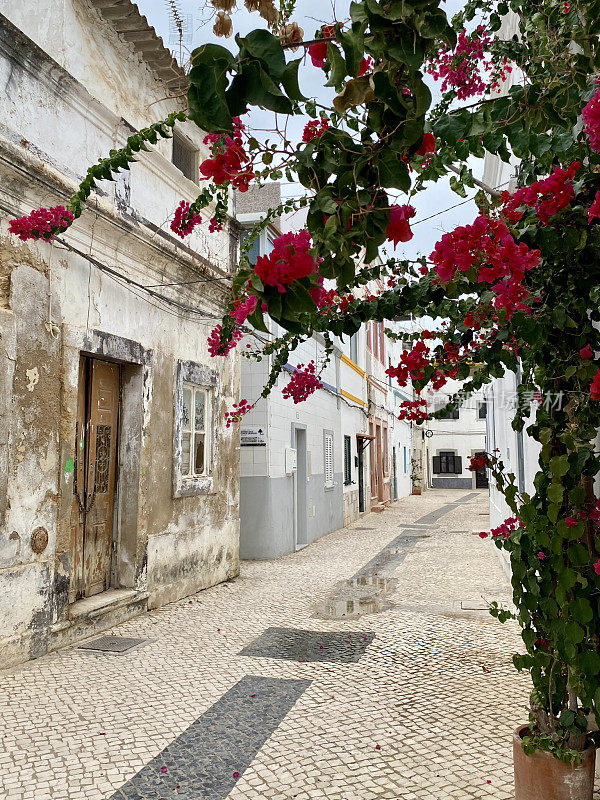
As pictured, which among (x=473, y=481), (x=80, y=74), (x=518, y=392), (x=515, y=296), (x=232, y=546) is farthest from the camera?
(x=473, y=481)

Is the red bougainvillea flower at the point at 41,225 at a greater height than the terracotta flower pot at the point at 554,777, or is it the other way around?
the red bougainvillea flower at the point at 41,225

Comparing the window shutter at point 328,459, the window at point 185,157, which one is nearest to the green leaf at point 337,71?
the window at point 185,157

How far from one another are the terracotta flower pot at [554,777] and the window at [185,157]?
21.3ft

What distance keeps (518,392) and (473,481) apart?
106 feet

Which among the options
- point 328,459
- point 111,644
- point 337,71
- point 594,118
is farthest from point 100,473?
point 328,459


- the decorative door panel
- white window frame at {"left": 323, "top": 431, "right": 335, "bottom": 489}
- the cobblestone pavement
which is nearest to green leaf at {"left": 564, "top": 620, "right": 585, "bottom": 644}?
the cobblestone pavement

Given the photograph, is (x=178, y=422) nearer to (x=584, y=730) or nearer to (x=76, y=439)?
(x=76, y=439)

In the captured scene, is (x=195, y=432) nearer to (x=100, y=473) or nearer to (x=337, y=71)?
(x=100, y=473)

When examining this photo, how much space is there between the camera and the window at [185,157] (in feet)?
23.7

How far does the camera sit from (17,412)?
4566 mm

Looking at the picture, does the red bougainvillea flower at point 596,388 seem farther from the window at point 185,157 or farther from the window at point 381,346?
the window at point 381,346

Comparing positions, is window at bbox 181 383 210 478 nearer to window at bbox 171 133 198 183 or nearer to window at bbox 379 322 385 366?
window at bbox 171 133 198 183

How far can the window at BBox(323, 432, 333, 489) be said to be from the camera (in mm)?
13516

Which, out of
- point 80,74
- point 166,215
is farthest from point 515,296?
point 166,215
